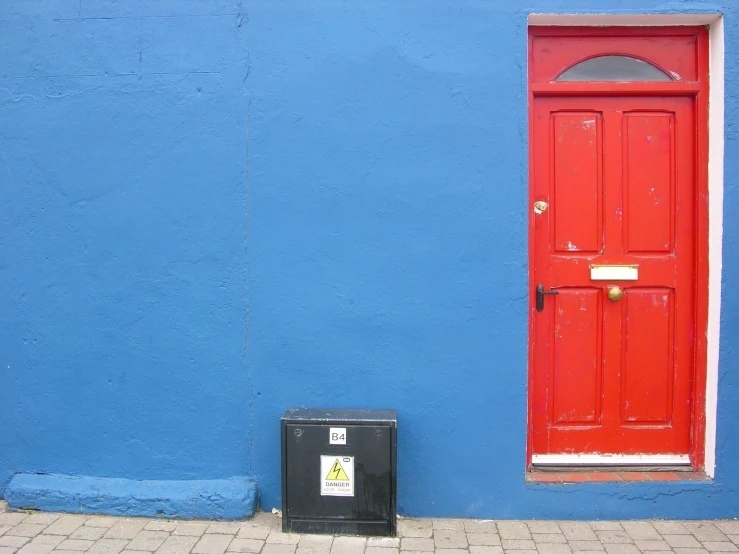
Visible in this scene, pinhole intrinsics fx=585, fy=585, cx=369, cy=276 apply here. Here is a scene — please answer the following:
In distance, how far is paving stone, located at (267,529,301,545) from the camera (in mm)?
3211

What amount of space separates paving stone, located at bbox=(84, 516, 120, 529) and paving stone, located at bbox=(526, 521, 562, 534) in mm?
2415

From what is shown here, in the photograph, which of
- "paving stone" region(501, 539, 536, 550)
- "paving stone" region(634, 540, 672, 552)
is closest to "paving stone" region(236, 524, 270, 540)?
"paving stone" region(501, 539, 536, 550)

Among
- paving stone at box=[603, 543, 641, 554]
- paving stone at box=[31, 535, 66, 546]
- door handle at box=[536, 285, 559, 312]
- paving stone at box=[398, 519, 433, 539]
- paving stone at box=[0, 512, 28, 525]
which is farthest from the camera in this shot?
door handle at box=[536, 285, 559, 312]

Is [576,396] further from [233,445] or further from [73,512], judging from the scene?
[73,512]

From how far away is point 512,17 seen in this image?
336 cm

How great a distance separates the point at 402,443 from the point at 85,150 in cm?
258

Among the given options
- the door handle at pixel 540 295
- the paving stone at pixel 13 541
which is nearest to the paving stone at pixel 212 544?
the paving stone at pixel 13 541

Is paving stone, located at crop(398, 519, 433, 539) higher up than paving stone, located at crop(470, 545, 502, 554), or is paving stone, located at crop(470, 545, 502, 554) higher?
paving stone, located at crop(398, 519, 433, 539)

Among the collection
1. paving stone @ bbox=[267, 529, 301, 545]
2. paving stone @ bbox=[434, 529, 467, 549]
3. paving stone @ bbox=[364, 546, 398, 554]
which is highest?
paving stone @ bbox=[267, 529, 301, 545]

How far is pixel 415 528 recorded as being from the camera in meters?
3.36

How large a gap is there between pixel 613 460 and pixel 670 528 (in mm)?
456

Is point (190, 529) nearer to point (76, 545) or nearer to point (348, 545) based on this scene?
point (76, 545)

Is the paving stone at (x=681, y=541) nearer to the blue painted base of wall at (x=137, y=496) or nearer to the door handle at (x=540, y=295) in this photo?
the door handle at (x=540, y=295)

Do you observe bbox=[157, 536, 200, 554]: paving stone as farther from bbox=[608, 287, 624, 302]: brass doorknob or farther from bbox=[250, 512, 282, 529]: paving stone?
bbox=[608, 287, 624, 302]: brass doorknob
